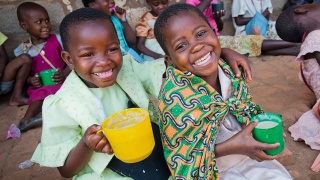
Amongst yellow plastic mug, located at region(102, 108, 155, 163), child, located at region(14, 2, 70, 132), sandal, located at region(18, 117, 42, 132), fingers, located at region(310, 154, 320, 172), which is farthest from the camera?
child, located at region(14, 2, 70, 132)

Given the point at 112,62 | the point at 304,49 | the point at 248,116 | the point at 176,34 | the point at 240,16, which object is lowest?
the point at 240,16

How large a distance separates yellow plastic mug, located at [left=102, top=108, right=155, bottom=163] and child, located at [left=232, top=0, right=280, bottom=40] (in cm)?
356

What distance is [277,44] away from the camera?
4211 millimetres

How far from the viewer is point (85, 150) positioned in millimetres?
1368

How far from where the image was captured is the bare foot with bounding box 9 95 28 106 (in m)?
3.55

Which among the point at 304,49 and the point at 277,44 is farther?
the point at 277,44

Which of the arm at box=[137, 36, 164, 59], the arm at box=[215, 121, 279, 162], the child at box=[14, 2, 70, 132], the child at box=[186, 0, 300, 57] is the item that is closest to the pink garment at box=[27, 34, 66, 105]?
the child at box=[14, 2, 70, 132]

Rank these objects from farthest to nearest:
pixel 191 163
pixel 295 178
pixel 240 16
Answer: pixel 240 16 < pixel 295 178 < pixel 191 163

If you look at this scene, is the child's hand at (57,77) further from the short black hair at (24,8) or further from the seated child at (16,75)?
the short black hair at (24,8)

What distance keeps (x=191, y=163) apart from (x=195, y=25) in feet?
2.05

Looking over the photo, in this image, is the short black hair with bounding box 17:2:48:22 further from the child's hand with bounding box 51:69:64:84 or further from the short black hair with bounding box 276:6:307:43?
the short black hair with bounding box 276:6:307:43

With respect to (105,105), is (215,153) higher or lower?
lower

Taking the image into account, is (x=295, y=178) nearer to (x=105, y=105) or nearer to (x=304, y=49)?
(x=304, y=49)

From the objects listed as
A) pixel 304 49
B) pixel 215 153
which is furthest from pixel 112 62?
pixel 304 49
